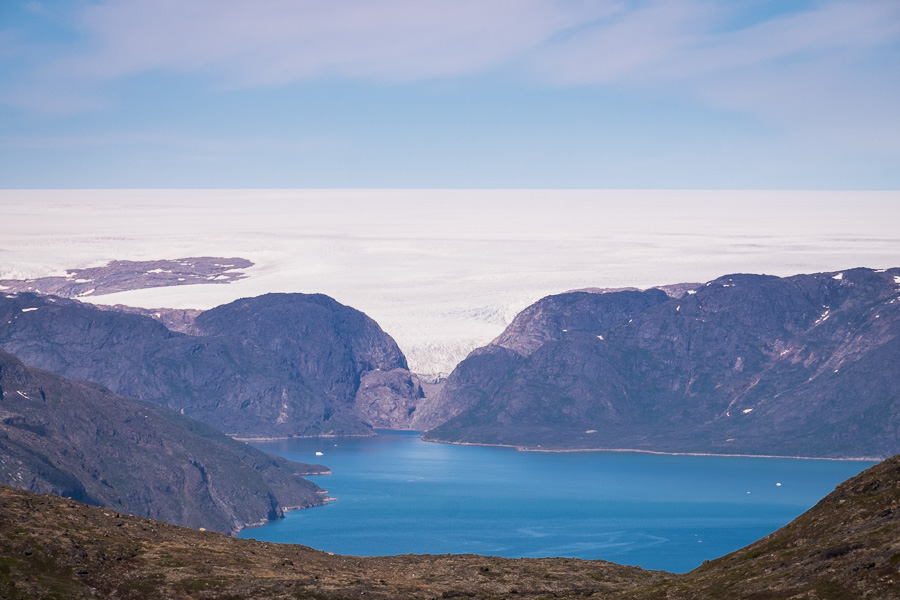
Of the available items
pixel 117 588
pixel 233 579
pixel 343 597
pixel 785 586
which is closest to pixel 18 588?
pixel 117 588

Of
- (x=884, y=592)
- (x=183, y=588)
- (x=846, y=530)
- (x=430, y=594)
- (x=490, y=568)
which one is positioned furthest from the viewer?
(x=490, y=568)

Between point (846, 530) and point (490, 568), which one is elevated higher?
point (846, 530)

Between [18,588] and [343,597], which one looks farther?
[343,597]

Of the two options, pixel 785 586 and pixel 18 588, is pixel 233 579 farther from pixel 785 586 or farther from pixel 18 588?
pixel 785 586

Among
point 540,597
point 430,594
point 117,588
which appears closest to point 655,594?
point 540,597

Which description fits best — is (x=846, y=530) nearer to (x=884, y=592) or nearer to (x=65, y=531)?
(x=884, y=592)

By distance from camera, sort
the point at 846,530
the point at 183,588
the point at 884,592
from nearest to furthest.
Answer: the point at 884,592 → the point at 846,530 → the point at 183,588
